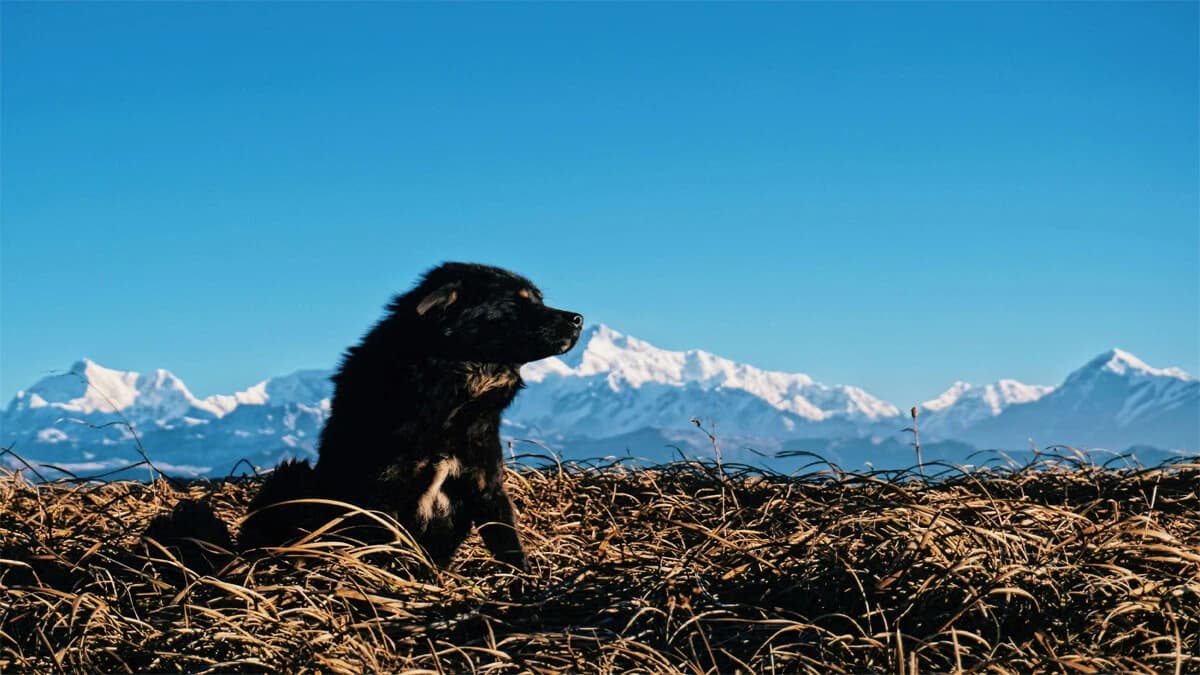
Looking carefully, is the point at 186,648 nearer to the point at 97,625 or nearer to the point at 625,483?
the point at 97,625

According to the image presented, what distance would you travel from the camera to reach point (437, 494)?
4.27 metres

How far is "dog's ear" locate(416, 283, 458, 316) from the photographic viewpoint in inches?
170

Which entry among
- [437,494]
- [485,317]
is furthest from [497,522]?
[485,317]

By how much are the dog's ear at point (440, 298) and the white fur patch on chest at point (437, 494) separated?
0.67 metres

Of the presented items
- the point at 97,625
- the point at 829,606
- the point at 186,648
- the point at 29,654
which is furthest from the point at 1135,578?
the point at 29,654

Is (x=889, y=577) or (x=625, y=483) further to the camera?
(x=625, y=483)

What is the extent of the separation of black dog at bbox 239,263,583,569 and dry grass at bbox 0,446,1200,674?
0.29 meters

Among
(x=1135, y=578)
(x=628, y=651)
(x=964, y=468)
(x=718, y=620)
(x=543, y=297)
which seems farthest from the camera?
(x=964, y=468)

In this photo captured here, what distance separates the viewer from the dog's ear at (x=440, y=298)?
4.32m

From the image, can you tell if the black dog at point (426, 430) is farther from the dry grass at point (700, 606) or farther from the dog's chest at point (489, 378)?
the dry grass at point (700, 606)

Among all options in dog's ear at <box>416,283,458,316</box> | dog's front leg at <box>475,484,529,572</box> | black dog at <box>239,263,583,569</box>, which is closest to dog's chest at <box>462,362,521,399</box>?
black dog at <box>239,263,583,569</box>

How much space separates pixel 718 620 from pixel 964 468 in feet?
10.9

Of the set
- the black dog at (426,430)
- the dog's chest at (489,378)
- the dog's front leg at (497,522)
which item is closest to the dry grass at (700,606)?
the dog's front leg at (497,522)

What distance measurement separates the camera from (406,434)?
13.8 ft
